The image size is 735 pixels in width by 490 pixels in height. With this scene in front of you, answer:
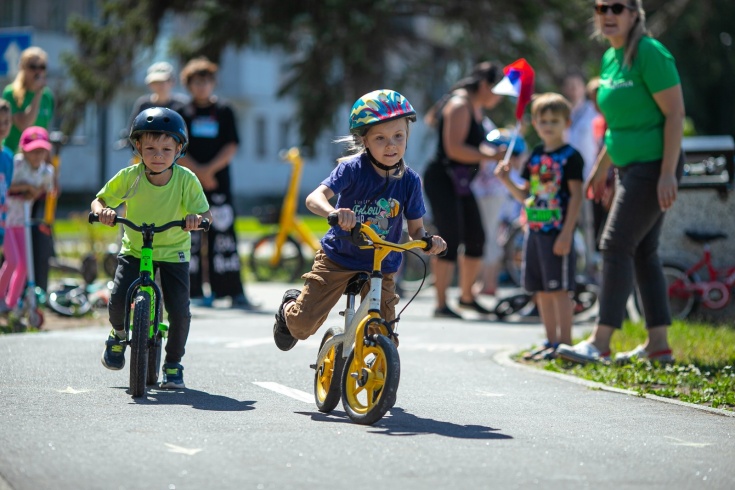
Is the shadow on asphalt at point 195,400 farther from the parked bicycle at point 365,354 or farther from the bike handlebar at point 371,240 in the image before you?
the bike handlebar at point 371,240

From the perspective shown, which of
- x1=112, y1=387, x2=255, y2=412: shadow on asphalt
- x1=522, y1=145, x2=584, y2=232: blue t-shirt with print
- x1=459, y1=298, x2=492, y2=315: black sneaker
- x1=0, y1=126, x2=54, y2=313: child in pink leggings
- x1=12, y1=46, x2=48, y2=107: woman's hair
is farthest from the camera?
x1=459, y1=298, x2=492, y2=315: black sneaker

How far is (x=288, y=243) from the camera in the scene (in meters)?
17.1

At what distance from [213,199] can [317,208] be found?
22.8 feet

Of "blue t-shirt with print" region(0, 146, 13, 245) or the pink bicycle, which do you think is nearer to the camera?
"blue t-shirt with print" region(0, 146, 13, 245)

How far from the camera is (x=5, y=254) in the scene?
36.8 feet

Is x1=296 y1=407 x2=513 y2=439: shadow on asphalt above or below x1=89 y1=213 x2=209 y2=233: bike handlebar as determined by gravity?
below

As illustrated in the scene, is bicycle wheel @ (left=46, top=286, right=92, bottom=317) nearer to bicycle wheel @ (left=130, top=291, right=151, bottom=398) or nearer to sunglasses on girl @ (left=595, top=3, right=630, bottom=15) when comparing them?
bicycle wheel @ (left=130, top=291, right=151, bottom=398)

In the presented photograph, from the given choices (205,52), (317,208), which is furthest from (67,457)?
(205,52)

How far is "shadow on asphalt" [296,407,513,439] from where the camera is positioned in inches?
252

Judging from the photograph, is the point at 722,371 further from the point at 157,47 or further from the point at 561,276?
the point at 157,47

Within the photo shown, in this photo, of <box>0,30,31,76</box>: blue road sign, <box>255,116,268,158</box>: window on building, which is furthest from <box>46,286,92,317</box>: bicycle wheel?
<box>255,116,268,158</box>: window on building

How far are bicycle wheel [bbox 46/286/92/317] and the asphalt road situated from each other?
2655 millimetres

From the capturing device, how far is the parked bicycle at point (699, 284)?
12219 millimetres

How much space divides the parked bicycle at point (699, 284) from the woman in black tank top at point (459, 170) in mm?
1767
